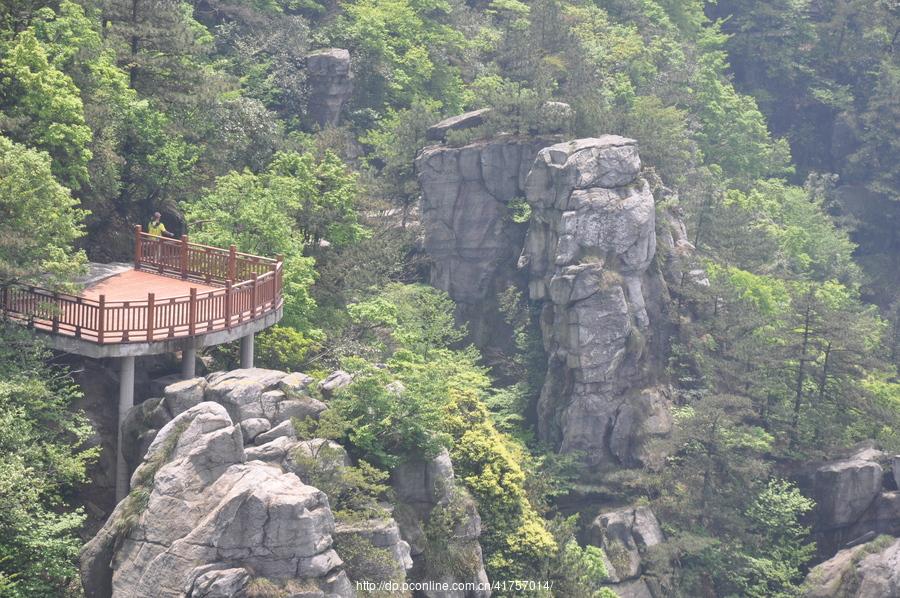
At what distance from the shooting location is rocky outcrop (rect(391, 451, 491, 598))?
3288 cm

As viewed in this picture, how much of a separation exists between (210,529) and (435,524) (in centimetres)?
770

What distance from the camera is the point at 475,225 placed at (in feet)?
179

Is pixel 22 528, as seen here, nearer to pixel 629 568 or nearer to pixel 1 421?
pixel 1 421

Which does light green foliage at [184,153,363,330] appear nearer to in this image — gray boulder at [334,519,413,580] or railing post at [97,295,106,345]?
railing post at [97,295,106,345]

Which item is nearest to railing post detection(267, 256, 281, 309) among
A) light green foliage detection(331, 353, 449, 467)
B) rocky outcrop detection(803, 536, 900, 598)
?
light green foliage detection(331, 353, 449, 467)

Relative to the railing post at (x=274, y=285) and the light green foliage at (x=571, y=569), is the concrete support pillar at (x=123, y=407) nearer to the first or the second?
the railing post at (x=274, y=285)

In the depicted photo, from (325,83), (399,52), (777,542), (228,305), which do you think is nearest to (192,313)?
(228,305)

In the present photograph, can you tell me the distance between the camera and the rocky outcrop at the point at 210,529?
26750mm

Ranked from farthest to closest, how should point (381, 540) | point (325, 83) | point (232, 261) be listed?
1. point (325, 83)
2. point (232, 261)
3. point (381, 540)

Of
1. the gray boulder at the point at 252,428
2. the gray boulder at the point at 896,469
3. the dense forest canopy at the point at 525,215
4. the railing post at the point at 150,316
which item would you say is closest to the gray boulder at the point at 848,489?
the gray boulder at the point at 896,469

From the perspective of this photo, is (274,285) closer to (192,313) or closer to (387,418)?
(192,313)

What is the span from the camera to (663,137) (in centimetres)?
5562

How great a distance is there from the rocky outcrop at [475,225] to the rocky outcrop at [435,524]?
67.6ft

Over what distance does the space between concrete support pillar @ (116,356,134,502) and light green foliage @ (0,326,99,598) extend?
70 cm
